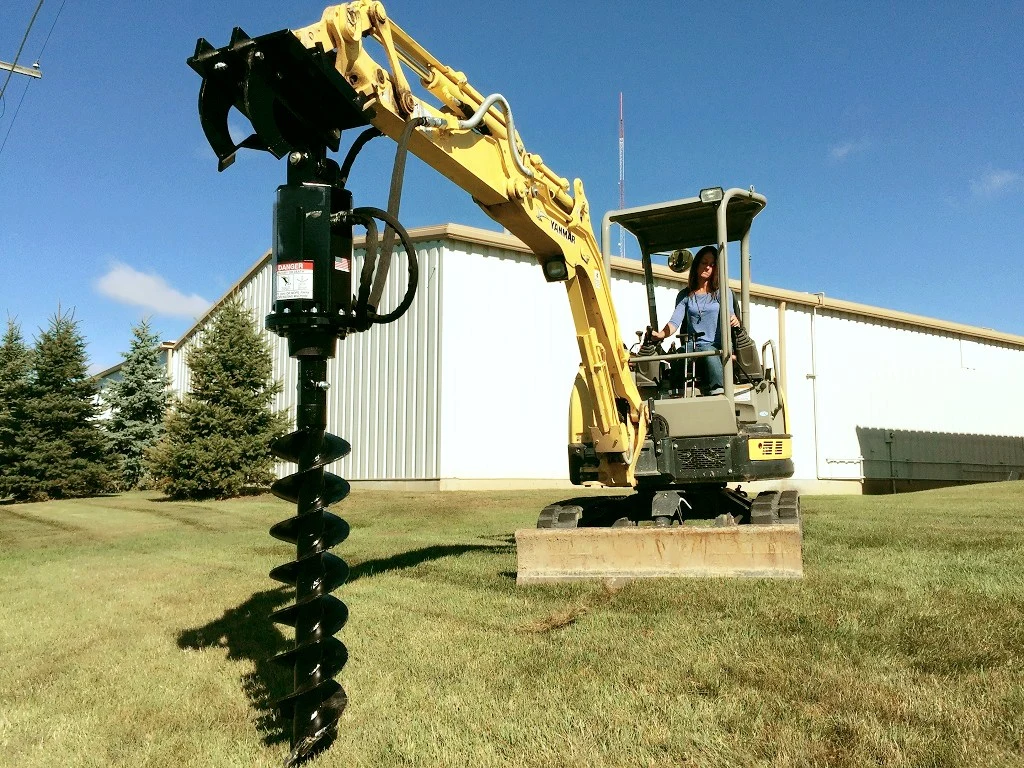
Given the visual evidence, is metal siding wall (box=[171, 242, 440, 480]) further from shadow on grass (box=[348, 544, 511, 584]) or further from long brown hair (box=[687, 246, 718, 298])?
long brown hair (box=[687, 246, 718, 298])

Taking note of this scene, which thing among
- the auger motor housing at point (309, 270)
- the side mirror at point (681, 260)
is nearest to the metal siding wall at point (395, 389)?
the side mirror at point (681, 260)

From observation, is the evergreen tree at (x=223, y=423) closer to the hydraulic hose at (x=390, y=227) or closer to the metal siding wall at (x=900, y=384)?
the metal siding wall at (x=900, y=384)

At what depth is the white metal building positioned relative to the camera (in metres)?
21.9

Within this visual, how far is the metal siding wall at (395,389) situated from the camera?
2183cm

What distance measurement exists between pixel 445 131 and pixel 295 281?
2807 millimetres

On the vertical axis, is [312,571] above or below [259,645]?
above

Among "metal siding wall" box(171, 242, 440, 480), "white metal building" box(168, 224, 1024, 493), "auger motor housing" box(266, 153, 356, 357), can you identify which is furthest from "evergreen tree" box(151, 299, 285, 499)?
"auger motor housing" box(266, 153, 356, 357)

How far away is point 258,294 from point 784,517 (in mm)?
25432

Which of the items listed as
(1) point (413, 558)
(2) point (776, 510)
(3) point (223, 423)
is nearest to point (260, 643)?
(1) point (413, 558)

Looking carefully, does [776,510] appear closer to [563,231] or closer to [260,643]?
[563,231]

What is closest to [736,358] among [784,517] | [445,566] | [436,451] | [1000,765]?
[784,517]

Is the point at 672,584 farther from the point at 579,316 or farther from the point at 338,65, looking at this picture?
the point at 338,65

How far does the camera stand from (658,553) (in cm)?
653

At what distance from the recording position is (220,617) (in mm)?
5930
